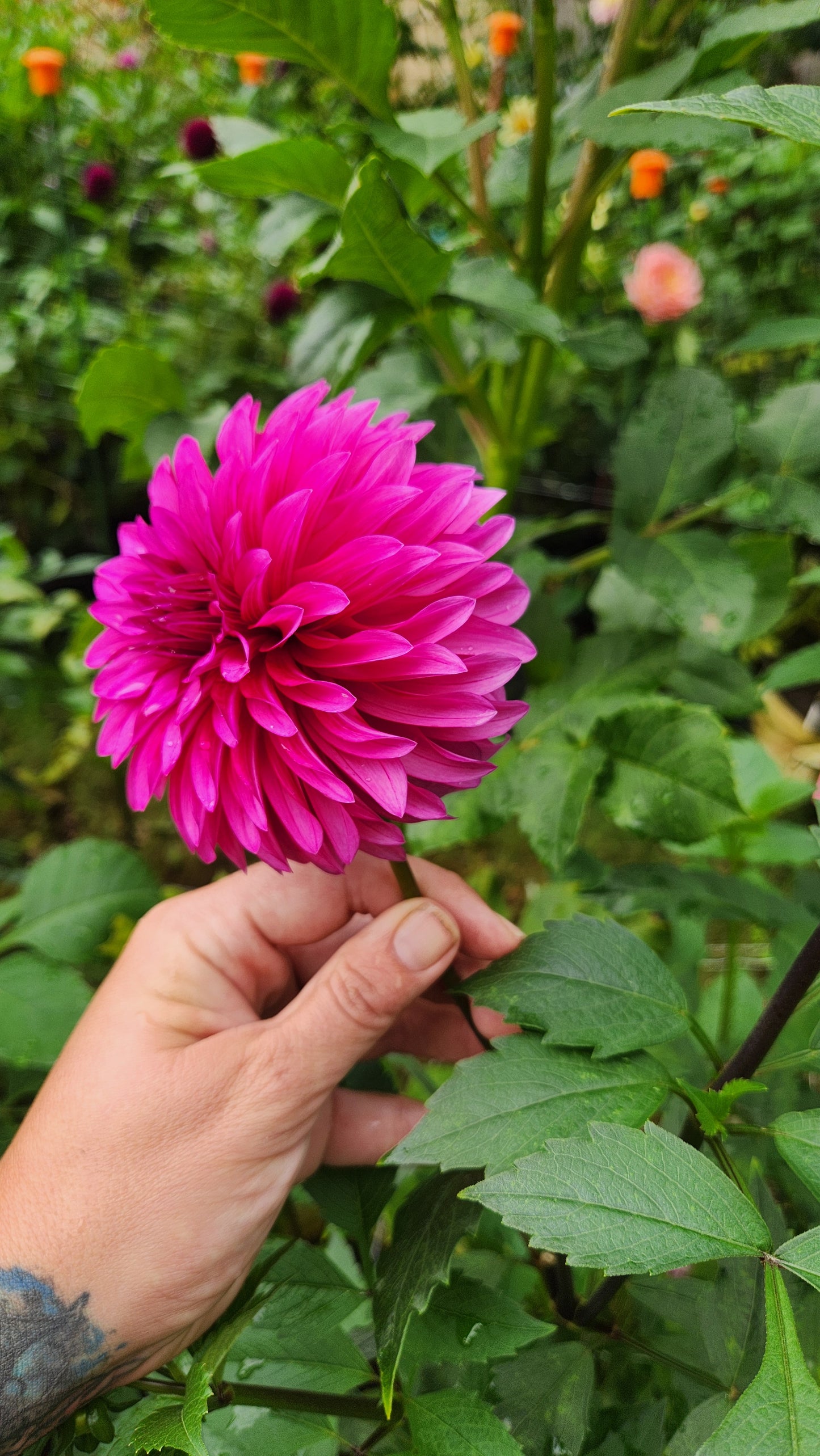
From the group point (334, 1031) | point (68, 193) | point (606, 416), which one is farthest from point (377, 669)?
point (68, 193)

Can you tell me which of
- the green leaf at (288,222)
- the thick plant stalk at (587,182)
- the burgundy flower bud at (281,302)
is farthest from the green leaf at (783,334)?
the burgundy flower bud at (281,302)

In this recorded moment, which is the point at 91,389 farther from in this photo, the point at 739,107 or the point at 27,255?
the point at 27,255

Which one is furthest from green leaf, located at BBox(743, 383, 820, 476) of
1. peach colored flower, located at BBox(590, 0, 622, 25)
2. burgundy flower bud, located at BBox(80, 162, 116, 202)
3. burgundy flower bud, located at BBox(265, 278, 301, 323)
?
burgundy flower bud, located at BBox(80, 162, 116, 202)

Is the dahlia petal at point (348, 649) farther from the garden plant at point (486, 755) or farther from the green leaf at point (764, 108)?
the green leaf at point (764, 108)

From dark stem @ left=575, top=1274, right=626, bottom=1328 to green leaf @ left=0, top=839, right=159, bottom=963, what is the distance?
0.44 meters

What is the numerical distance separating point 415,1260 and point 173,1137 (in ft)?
0.57

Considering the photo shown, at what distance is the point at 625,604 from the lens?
907 mm

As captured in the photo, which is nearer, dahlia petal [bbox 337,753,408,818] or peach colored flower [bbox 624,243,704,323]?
dahlia petal [bbox 337,753,408,818]

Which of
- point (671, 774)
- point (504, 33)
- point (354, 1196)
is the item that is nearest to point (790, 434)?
point (671, 774)

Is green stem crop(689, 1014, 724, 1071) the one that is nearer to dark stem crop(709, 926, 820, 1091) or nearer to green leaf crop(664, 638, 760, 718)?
dark stem crop(709, 926, 820, 1091)

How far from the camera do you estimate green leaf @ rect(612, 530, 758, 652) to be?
0.67m

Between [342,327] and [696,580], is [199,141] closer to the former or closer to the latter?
[342,327]

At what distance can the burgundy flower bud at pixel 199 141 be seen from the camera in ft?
4.91

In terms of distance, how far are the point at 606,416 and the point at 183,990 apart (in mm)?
1382
